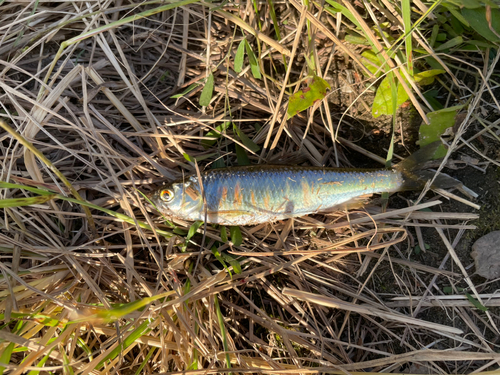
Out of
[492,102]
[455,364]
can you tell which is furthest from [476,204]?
[455,364]

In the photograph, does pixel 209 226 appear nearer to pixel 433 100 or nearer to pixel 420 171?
pixel 420 171

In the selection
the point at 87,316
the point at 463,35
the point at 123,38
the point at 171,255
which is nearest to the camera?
the point at 87,316

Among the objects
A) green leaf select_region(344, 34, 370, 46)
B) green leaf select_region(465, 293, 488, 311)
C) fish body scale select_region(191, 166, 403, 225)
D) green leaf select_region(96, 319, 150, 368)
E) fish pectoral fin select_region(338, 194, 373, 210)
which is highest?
green leaf select_region(344, 34, 370, 46)

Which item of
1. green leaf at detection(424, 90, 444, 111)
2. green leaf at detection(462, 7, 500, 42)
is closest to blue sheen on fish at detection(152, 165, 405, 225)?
green leaf at detection(424, 90, 444, 111)

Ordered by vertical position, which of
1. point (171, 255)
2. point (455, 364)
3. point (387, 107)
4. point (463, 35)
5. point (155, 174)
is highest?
point (463, 35)

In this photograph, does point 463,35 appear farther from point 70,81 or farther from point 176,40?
point 70,81

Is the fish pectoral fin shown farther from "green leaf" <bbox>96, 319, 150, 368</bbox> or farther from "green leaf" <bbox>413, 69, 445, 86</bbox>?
"green leaf" <bbox>96, 319, 150, 368</bbox>

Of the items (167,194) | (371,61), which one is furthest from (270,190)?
(371,61)
